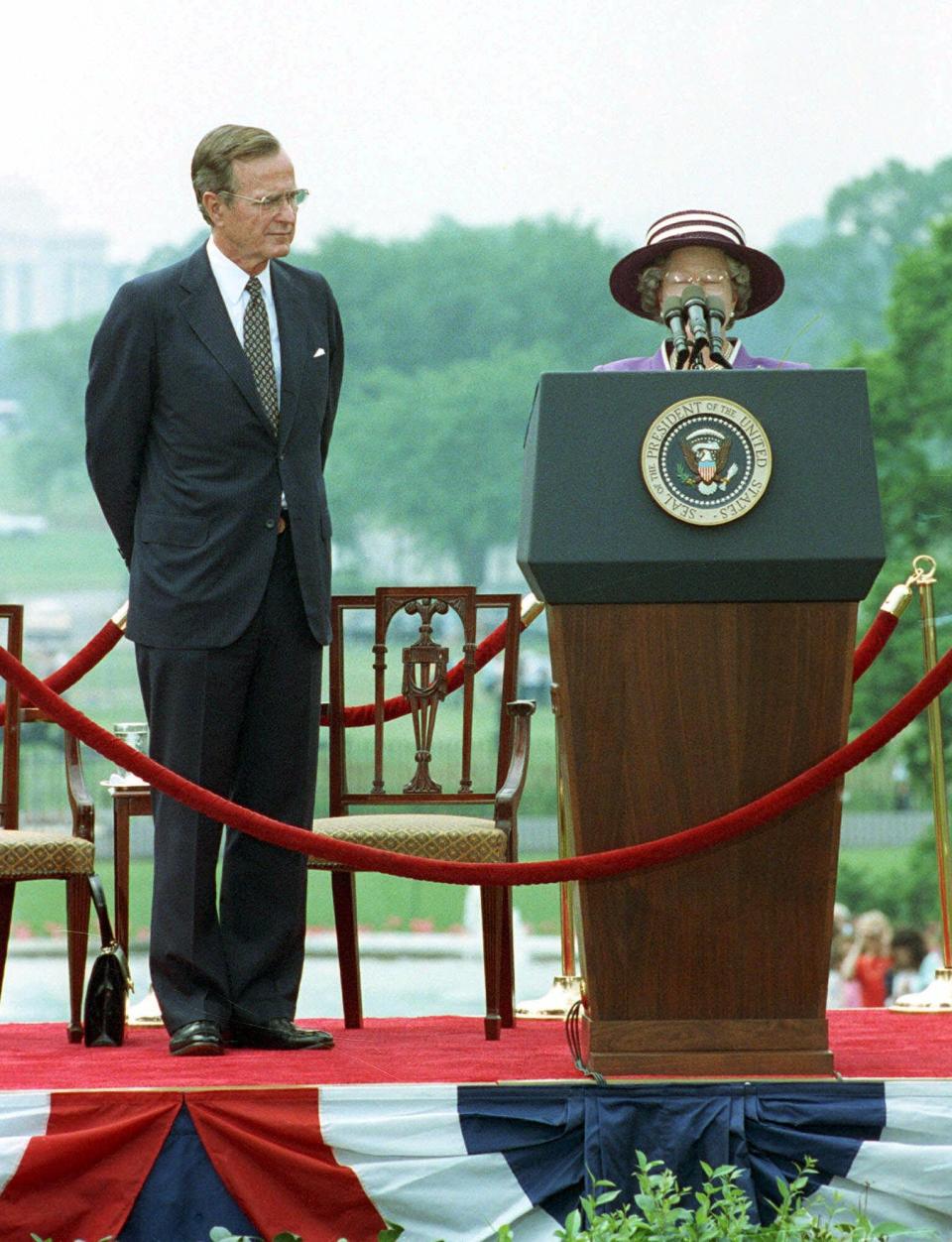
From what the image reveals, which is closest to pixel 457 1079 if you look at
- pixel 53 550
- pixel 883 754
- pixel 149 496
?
pixel 149 496

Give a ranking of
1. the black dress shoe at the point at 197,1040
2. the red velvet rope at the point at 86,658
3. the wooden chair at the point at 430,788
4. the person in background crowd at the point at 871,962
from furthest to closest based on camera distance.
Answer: the person in background crowd at the point at 871,962 → the red velvet rope at the point at 86,658 → the wooden chair at the point at 430,788 → the black dress shoe at the point at 197,1040

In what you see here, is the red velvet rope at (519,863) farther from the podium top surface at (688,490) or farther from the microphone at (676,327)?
the microphone at (676,327)

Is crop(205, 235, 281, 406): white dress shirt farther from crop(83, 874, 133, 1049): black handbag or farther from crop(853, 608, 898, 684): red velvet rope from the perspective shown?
crop(853, 608, 898, 684): red velvet rope

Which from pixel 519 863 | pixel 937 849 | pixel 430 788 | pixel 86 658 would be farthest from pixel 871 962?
pixel 519 863

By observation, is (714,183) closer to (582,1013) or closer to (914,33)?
(914,33)

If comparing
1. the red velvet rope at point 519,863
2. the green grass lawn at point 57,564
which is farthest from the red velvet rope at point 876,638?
the green grass lawn at point 57,564

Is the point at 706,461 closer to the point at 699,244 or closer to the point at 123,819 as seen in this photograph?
the point at 699,244

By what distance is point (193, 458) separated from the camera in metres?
3.21

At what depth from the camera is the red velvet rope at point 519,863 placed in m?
2.74

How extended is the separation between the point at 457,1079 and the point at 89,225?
83.1 feet

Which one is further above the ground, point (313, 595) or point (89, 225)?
point (89, 225)

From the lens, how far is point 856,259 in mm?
27188

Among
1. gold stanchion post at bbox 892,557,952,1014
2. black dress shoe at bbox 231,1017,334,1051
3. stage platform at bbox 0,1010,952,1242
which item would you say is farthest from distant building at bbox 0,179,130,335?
stage platform at bbox 0,1010,952,1242

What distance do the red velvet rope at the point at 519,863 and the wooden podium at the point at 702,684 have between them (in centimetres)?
6
